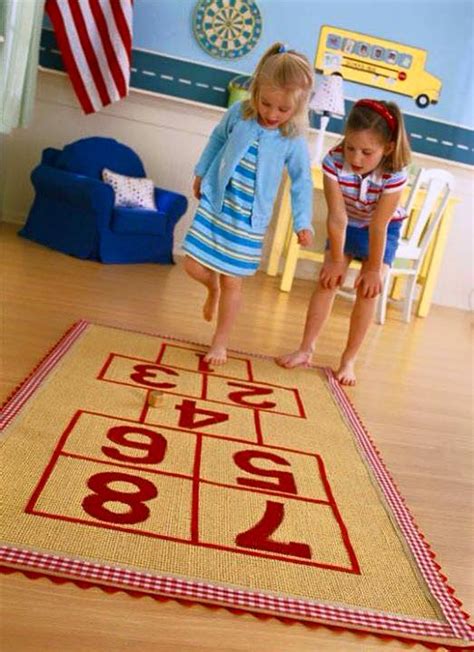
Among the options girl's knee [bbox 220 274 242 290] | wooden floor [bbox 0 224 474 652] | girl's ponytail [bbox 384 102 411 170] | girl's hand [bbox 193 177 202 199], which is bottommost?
wooden floor [bbox 0 224 474 652]

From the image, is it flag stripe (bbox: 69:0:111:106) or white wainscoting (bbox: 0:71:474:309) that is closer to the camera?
flag stripe (bbox: 69:0:111:106)

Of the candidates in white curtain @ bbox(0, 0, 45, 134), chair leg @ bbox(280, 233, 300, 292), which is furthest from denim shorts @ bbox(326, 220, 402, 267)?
white curtain @ bbox(0, 0, 45, 134)

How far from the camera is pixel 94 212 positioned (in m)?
3.71

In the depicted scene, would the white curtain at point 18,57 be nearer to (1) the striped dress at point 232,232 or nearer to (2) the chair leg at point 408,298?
(1) the striped dress at point 232,232

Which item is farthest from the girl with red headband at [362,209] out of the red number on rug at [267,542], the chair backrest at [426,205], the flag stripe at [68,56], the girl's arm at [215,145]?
the flag stripe at [68,56]

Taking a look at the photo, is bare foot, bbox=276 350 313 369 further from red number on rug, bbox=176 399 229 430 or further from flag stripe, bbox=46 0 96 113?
flag stripe, bbox=46 0 96 113

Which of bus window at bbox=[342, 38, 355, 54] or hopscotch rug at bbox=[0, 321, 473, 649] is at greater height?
bus window at bbox=[342, 38, 355, 54]

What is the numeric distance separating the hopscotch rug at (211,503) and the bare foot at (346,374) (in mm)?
326

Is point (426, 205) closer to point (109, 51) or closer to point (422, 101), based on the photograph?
point (422, 101)

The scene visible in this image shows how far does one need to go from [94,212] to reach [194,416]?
2.05 metres

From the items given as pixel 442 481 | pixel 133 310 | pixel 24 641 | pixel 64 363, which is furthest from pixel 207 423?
pixel 133 310

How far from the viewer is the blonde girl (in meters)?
2.26

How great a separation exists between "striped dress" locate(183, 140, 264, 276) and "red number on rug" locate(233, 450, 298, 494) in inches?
31.7

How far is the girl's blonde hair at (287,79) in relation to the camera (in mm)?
2178
